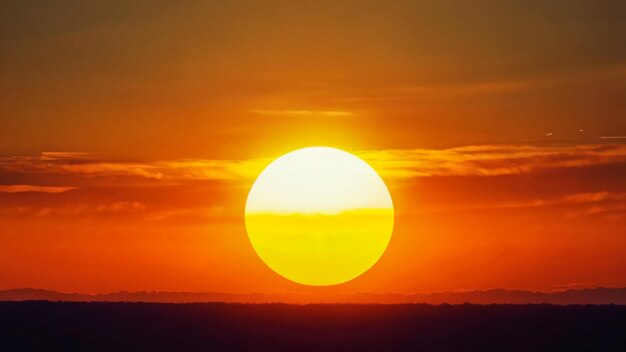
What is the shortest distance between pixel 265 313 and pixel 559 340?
2482cm

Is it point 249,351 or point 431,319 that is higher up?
point 431,319

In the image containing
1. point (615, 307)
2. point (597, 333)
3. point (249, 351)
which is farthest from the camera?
point (615, 307)

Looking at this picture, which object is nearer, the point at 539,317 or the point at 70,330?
the point at 70,330

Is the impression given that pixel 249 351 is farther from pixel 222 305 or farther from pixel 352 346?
pixel 222 305

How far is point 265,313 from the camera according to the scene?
329 ft

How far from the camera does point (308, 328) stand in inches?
3546

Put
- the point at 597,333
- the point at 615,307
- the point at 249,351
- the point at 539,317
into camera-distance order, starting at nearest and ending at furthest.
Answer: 1. the point at 249,351
2. the point at 597,333
3. the point at 539,317
4. the point at 615,307

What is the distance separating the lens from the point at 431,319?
3713 inches

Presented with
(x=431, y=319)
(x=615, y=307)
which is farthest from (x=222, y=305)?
(x=615, y=307)

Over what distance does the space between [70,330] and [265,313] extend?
55.6 feet

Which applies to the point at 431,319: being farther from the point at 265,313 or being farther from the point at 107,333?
the point at 107,333

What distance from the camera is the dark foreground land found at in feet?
266

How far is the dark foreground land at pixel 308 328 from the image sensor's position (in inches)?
3187

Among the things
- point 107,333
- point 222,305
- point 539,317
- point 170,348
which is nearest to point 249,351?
point 170,348
